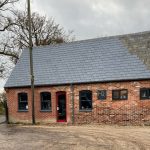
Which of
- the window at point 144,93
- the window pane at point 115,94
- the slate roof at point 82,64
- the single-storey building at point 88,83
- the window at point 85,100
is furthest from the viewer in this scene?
the window at point 85,100

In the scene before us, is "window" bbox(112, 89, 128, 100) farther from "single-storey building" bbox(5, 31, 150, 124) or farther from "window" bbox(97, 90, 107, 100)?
"window" bbox(97, 90, 107, 100)

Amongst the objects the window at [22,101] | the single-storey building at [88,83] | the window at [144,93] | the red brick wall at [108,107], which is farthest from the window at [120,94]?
the window at [22,101]

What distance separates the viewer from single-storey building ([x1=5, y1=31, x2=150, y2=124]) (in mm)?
26641

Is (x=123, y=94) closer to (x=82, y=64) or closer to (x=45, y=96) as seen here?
(x=82, y=64)

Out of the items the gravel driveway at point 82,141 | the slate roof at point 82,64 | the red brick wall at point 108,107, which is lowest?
the gravel driveway at point 82,141

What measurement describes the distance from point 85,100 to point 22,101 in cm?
616

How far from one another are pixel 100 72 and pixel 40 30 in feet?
85.1

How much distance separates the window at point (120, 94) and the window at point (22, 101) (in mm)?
8156

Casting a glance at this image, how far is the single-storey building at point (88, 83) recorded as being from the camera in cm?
2664

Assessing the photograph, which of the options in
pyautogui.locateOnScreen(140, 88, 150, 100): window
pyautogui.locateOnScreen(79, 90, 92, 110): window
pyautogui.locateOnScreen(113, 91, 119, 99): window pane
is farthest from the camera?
pyautogui.locateOnScreen(79, 90, 92, 110): window

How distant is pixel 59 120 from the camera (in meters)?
30.0

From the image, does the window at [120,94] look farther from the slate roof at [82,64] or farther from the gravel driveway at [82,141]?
the gravel driveway at [82,141]

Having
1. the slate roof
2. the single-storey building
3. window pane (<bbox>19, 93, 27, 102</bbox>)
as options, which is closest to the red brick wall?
the single-storey building

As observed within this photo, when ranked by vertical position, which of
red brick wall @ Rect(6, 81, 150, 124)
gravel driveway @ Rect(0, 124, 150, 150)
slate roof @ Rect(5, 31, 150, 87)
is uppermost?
slate roof @ Rect(5, 31, 150, 87)
